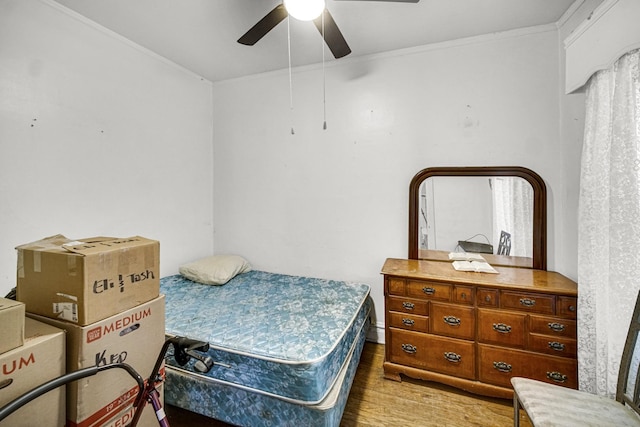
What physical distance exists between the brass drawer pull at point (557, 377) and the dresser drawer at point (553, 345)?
122 mm

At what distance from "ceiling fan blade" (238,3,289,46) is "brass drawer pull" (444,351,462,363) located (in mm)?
2477

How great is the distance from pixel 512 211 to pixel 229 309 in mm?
2391

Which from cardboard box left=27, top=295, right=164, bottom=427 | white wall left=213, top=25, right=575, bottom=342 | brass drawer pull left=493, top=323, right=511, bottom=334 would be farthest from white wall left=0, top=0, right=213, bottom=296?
brass drawer pull left=493, top=323, right=511, bottom=334

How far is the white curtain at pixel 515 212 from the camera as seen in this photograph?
2191 mm

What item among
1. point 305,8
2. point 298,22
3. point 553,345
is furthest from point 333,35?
point 553,345

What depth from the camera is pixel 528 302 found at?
1.78 m

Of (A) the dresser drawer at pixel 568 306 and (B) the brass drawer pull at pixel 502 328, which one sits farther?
(B) the brass drawer pull at pixel 502 328

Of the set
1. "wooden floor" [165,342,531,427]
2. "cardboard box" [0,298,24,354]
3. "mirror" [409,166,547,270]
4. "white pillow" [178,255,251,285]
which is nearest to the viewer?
"cardboard box" [0,298,24,354]

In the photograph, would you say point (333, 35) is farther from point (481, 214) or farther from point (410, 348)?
point (410, 348)

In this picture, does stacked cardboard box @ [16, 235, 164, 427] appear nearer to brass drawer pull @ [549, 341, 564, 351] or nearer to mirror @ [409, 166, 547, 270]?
mirror @ [409, 166, 547, 270]

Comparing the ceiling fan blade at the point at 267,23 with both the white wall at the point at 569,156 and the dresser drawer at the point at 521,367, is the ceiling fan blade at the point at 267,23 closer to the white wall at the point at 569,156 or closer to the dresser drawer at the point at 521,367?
the white wall at the point at 569,156

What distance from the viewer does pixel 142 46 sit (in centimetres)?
245

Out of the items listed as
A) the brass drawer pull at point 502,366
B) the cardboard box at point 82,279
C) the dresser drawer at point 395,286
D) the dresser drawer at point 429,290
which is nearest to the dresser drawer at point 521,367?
the brass drawer pull at point 502,366

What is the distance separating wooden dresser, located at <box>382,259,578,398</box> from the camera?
1728mm
